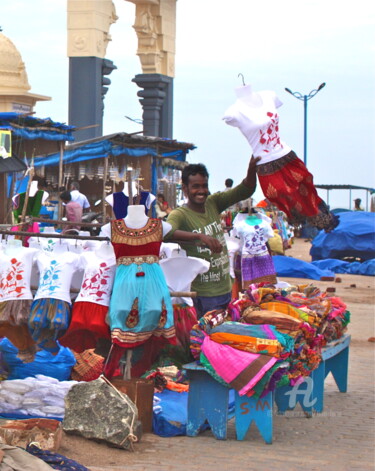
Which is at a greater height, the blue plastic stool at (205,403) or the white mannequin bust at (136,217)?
the white mannequin bust at (136,217)

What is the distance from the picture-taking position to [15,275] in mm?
6797

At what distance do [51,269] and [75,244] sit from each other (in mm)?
554

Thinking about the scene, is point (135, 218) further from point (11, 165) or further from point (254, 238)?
point (11, 165)

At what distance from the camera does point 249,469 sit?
19.5 feet

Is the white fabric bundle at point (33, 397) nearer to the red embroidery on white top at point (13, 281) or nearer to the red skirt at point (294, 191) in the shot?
the red embroidery on white top at point (13, 281)

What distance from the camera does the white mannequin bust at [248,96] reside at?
6833 mm

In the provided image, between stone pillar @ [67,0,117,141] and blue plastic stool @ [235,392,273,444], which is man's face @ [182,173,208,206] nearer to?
blue plastic stool @ [235,392,273,444]

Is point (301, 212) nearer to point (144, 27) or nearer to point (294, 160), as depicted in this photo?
point (294, 160)

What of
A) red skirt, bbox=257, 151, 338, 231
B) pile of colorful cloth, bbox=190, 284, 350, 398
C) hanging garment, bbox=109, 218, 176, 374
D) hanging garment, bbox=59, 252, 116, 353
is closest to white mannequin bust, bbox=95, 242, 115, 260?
hanging garment, bbox=59, 252, 116, 353

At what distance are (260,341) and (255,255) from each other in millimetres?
6006

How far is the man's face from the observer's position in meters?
7.15

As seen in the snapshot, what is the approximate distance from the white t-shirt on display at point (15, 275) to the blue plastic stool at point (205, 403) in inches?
49.8

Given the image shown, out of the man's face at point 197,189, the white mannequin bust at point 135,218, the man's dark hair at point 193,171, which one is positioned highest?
the man's dark hair at point 193,171

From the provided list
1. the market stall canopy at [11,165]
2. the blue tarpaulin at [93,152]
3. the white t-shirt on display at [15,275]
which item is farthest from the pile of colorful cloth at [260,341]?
the blue tarpaulin at [93,152]
